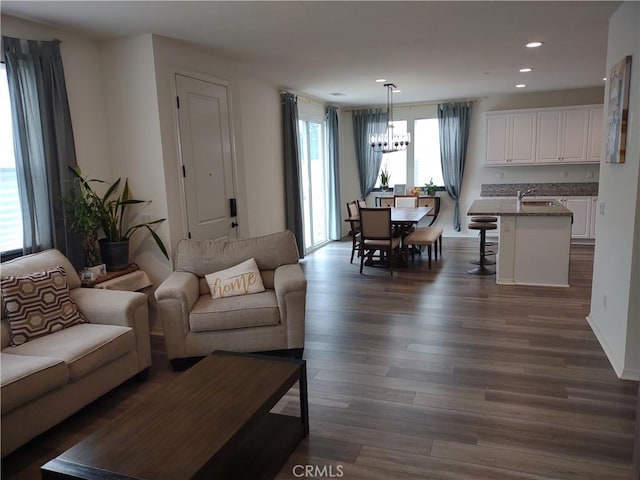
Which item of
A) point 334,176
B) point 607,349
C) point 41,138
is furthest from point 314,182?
point 607,349

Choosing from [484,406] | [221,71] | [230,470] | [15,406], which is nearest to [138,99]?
[221,71]

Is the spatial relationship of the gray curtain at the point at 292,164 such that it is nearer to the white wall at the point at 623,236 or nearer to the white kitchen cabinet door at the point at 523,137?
the white kitchen cabinet door at the point at 523,137

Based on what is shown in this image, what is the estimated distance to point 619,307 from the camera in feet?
10.5

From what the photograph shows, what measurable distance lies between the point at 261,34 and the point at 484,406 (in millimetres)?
3265

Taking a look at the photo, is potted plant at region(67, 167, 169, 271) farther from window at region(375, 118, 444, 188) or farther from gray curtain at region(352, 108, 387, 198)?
window at region(375, 118, 444, 188)

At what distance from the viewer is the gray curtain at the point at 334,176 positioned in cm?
845

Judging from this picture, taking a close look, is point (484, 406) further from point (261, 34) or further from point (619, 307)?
point (261, 34)

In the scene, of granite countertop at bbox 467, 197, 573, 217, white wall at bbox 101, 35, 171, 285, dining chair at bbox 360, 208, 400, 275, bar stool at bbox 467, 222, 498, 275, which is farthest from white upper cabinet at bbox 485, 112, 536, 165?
white wall at bbox 101, 35, 171, 285

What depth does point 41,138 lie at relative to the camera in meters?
3.42

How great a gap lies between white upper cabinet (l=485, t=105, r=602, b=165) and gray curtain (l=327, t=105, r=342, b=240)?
8.79ft

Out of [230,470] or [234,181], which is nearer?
[230,470]

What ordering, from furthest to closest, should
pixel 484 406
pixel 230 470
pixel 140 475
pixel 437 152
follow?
pixel 437 152
pixel 484 406
pixel 230 470
pixel 140 475

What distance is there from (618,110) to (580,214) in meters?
4.96
